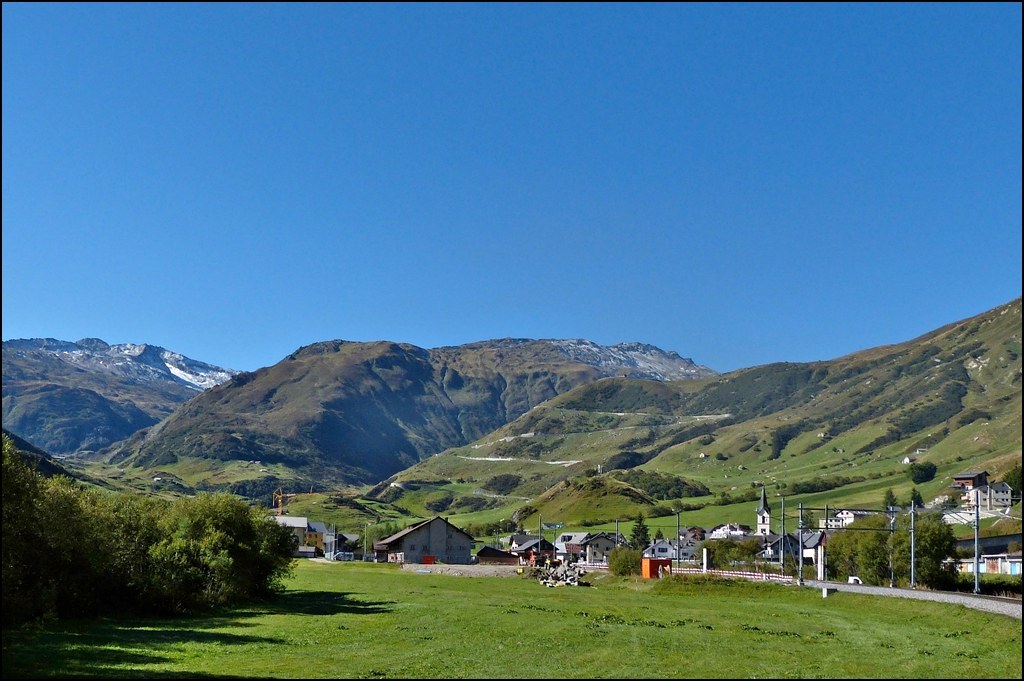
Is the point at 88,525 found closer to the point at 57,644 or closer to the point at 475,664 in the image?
the point at 57,644

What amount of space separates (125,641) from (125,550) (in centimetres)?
1444

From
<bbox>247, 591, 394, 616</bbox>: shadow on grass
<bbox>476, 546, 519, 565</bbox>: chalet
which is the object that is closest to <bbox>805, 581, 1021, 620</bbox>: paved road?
<bbox>247, 591, 394, 616</bbox>: shadow on grass

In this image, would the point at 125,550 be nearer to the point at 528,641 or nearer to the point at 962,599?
the point at 528,641

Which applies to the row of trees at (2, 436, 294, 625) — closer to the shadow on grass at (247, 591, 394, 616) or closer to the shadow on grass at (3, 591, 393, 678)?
the shadow on grass at (247, 591, 394, 616)

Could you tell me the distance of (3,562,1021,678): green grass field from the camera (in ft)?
100

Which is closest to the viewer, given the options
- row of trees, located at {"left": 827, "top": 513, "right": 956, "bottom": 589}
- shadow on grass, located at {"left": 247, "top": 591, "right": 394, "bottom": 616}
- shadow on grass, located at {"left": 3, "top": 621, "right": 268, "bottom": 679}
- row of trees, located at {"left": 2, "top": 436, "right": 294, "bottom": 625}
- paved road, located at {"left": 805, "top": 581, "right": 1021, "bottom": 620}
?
shadow on grass, located at {"left": 3, "top": 621, "right": 268, "bottom": 679}

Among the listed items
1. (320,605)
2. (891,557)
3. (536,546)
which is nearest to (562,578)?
(891,557)

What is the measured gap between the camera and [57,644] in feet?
115

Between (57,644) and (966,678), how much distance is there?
110 ft

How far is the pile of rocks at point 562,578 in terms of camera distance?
301 ft

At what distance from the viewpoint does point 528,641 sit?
3800 cm

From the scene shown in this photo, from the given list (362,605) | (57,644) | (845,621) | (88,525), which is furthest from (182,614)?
(845,621)

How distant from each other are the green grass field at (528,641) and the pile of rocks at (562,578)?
29359 mm

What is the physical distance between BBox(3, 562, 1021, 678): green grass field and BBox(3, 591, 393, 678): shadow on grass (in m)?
0.08
